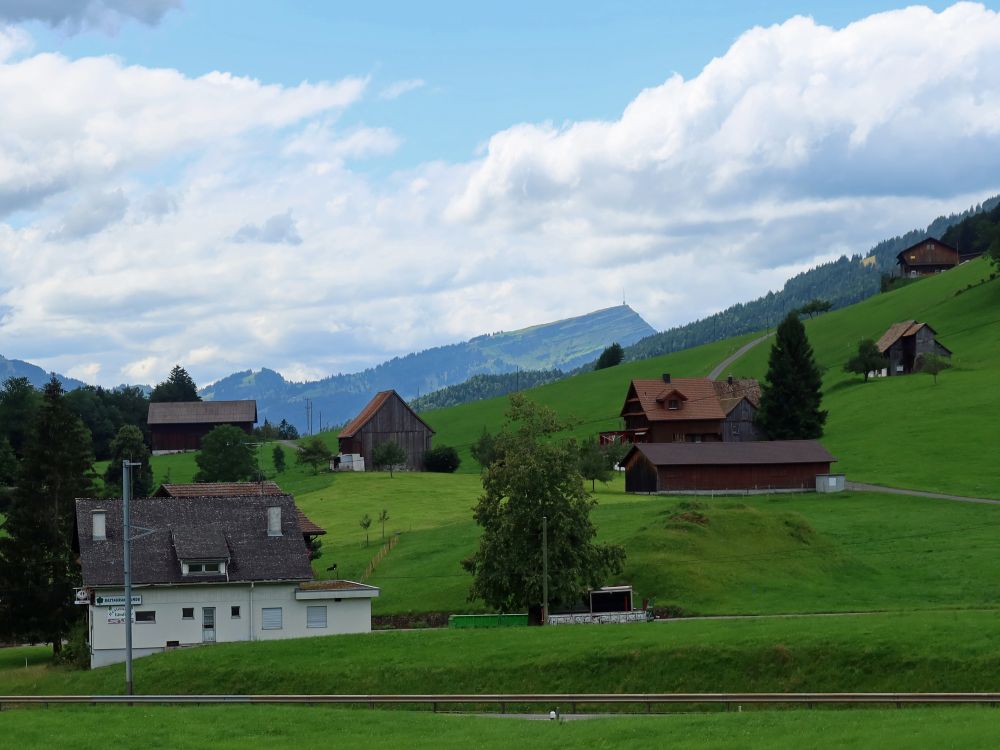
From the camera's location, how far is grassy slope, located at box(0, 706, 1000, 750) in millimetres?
31172

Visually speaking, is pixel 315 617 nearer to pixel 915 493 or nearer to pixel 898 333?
pixel 915 493

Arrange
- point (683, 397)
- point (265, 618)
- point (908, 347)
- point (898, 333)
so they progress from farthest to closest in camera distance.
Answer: point (898, 333) → point (908, 347) → point (683, 397) → point (265, 618)

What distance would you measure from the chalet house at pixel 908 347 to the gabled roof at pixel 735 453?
168ft

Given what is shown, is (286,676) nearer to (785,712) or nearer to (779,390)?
A: (785,712)

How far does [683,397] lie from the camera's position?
13962 centimetres

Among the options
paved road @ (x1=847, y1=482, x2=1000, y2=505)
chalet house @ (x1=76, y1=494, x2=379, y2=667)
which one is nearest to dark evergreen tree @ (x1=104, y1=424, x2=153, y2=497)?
chalet house @ (x1=76, y1=494, x2=379, y2=667)

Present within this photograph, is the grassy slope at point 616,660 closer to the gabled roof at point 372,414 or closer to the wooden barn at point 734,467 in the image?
the wooden barn at point 734,467

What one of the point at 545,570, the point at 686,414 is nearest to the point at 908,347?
the point at 686,414

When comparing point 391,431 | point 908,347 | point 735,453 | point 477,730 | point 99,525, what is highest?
point 908,347

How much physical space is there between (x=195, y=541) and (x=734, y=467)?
5813cm

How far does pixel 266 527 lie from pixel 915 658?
3376 cm

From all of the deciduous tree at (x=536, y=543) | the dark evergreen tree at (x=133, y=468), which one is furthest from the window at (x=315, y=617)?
the dark evergreen tree at (x=133, y=468)

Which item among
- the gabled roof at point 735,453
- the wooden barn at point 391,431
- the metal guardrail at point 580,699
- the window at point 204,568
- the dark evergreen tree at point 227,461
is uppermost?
the wooden barn at point 391,431

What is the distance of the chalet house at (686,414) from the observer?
139m
